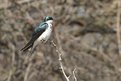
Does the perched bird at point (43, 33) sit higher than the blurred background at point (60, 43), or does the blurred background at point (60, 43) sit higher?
A: the perched bird at point (43, 33)

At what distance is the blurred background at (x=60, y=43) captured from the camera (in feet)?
29.4

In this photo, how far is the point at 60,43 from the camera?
29.9 ft

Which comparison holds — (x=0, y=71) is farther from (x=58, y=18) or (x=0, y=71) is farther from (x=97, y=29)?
(x=97, y=29)

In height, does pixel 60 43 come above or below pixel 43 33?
below

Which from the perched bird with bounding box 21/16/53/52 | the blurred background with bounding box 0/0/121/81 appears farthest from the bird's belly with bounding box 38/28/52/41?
the blurred background with bounding box 0/0/121/81

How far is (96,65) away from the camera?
962cm

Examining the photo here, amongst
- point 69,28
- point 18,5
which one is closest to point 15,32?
point 18,5

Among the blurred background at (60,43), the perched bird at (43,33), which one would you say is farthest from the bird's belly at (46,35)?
the blurred background at (60,43)

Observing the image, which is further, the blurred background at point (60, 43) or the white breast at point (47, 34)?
the blurred background at point (60, 43)

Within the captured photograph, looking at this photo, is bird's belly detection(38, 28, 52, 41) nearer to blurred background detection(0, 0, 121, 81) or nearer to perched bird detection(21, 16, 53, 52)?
perched bird detection(21, 16, 53, 52)

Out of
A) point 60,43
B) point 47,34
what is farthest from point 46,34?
point 60,43

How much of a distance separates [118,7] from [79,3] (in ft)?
2.67

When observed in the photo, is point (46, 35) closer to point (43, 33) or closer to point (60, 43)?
point (43, 33)

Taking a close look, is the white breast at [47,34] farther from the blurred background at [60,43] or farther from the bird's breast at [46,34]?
the blurred background at [60,43]
